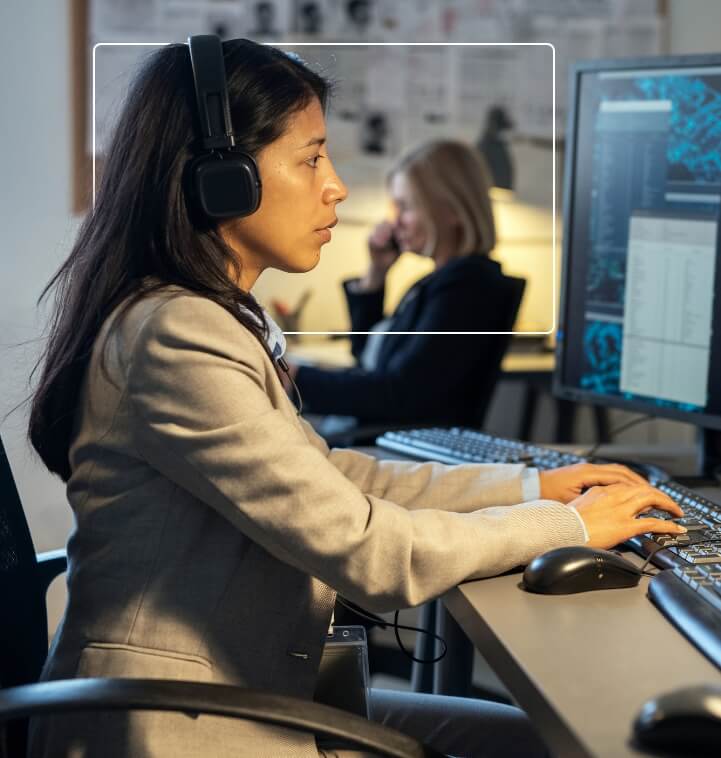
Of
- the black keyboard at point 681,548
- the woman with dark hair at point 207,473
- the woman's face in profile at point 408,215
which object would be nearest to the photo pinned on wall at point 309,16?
the woman's face in profile at point 408,215

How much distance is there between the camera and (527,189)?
12.1 feet

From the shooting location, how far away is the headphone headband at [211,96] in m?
1.00

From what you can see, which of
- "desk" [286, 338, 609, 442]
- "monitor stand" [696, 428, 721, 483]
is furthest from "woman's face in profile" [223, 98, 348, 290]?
"desk" [286, 338, 609, 442]

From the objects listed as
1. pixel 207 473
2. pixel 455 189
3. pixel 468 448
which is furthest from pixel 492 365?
pixel 207 473

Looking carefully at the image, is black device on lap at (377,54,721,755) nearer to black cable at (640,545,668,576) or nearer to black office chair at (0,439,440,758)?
black cable at (640,545,668,576)

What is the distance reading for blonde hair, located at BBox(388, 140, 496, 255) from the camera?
2.33 m

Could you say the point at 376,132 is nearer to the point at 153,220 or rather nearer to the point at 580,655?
the point at 153,220

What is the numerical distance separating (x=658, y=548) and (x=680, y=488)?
0.23 metres

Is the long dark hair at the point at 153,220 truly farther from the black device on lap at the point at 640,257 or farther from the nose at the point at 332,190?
the black device on lap at the point at 640,257

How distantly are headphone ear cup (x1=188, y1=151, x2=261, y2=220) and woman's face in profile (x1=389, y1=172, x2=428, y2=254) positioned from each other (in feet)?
4.60

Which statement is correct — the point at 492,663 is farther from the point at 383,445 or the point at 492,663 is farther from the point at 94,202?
the point at 383,445

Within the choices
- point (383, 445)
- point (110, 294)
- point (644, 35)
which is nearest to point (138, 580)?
point (110, 294)

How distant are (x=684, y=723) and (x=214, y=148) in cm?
61

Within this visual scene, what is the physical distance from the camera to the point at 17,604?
1090mm
